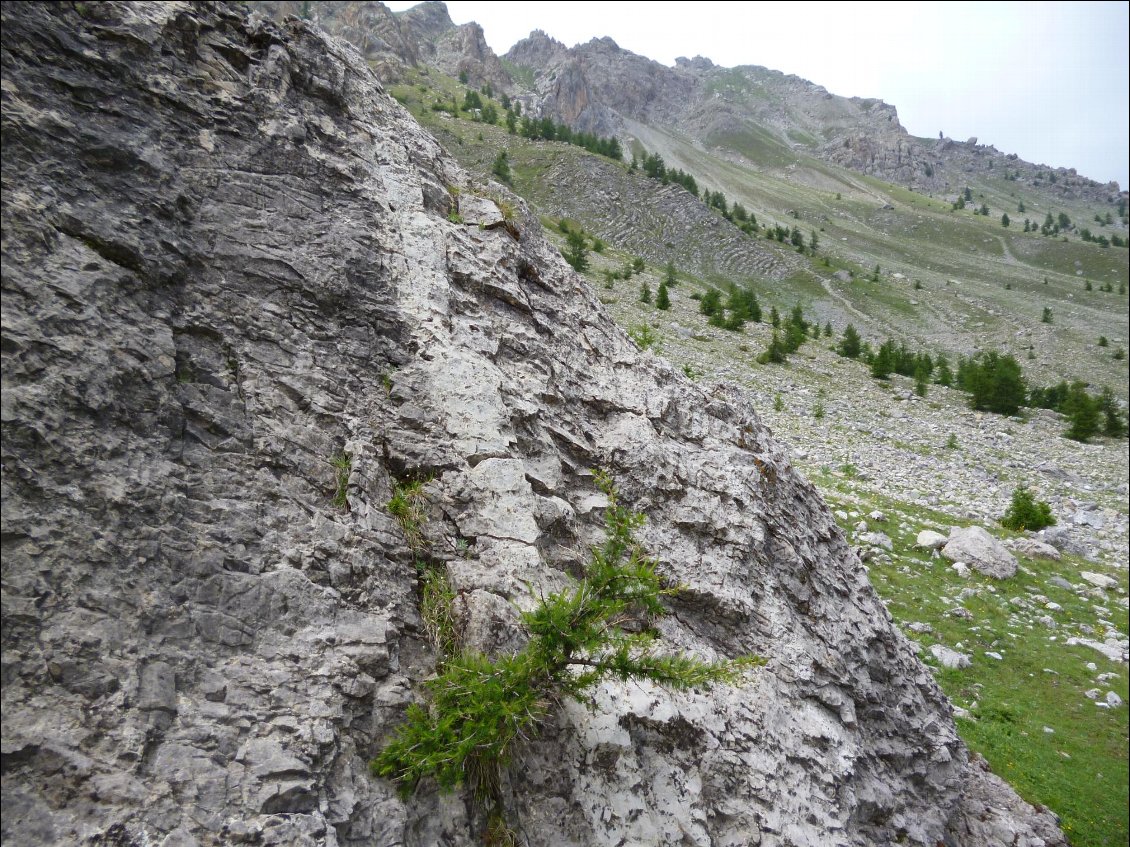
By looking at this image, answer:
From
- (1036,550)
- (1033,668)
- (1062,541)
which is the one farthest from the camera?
(1062,541)

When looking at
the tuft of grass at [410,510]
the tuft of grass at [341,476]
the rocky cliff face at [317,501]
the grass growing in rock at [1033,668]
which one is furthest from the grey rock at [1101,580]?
the tuft of grass at [341,476]

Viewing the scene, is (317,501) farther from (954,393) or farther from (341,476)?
(954,393)

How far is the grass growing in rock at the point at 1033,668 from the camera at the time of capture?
10422 millimetres

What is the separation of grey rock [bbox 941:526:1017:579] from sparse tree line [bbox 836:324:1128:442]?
20.8 m

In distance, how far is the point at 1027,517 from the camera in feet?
65.4

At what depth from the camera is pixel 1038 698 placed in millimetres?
12336

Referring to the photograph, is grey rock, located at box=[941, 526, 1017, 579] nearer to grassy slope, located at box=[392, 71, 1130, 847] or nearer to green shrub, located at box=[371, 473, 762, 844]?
grassy slope, located at box=[392, 71, 1130, 847]

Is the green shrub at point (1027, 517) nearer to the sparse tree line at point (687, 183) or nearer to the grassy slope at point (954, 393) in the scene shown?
the grassy slope at point (954, 393)

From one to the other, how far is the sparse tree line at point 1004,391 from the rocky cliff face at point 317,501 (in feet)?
109

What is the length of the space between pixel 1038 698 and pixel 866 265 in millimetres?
103533

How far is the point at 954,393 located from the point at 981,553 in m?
25.4

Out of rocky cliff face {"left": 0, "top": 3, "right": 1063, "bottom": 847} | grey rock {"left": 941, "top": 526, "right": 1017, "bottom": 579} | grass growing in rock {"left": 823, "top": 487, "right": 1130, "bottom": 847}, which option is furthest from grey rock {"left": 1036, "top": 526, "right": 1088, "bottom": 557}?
rocky cliff face {"left": 0, "top": 3, "right": 1063, "bottom": 847}

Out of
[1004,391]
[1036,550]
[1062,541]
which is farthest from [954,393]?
[1036,550]

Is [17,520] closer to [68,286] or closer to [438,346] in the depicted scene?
[68,286]
